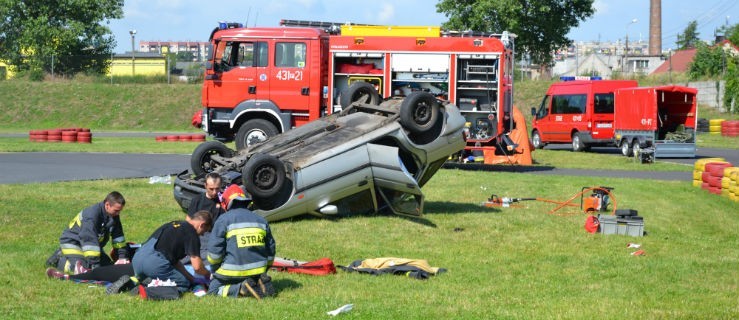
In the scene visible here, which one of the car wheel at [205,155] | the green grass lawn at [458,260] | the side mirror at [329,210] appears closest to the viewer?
the green grass lawn at [458,260]

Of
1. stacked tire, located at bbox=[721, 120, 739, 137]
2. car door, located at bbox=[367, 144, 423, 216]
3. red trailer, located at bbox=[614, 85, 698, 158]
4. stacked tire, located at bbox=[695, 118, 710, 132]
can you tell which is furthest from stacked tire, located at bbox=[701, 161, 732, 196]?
stacked tire, located at bbox=[695, 118, 710, 132]

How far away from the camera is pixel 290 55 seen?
82.7 feet

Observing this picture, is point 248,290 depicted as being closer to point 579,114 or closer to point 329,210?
point 329,210

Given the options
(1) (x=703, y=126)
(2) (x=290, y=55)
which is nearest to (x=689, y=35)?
(1) (x=703, y=126)

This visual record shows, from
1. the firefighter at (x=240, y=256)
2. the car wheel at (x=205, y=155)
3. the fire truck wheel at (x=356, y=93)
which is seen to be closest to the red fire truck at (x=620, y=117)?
the fire truck wheel at (x=356, y=93)

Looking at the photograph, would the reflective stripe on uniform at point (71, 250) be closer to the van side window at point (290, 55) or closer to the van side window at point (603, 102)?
the van side window at point (290, 55)

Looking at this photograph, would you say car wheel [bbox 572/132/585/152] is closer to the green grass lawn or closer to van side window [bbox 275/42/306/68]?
van side window [bbox 275/42/306/68]

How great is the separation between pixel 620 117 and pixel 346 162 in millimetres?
21665

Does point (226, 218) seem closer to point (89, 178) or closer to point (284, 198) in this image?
point (284, 198)

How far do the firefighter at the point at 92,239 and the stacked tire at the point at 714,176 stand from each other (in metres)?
14.6

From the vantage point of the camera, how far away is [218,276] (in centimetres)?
971

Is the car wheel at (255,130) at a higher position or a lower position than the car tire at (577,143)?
higher

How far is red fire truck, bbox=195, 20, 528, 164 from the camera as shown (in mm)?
24875

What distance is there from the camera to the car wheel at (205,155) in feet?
53.5
